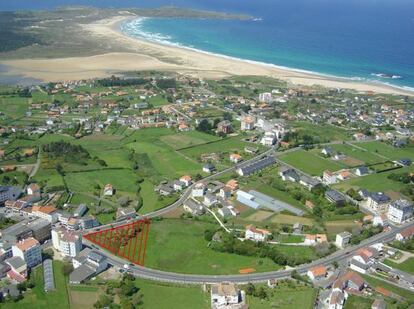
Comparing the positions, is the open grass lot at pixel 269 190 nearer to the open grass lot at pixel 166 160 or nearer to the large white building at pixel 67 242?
the open grass lot at pixel 166 160

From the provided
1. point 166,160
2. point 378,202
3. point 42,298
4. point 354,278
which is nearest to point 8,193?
point 42,298

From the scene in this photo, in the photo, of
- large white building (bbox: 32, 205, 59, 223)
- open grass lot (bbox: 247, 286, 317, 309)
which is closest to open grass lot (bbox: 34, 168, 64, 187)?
large white building (bbox: 32, 205, 59, 223)

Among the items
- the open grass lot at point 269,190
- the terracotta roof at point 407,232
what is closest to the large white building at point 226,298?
the open grass lot at point 269,190

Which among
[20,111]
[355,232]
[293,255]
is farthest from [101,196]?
[20,111]

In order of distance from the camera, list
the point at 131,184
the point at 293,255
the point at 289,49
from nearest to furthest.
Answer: the point at 293,255 → the point at 131,184 → the point at 289,49

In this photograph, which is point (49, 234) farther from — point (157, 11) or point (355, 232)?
point (157, 11)

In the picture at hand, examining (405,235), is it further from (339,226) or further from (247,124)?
(247,124)
